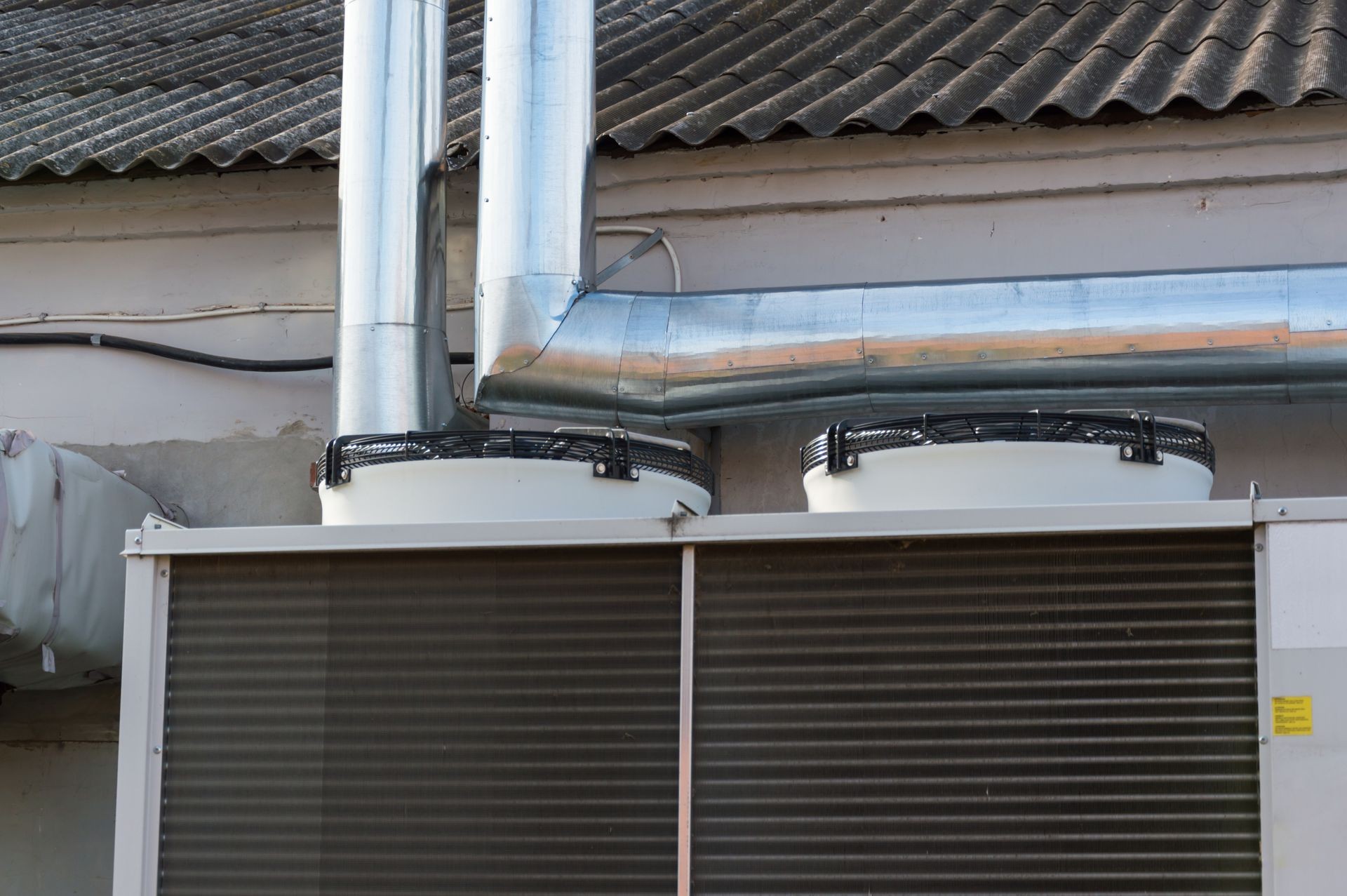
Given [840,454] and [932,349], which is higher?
[932,349]

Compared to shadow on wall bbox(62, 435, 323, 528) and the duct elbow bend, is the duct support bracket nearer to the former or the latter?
the duct elbow bend

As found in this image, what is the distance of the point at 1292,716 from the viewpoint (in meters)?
2.61

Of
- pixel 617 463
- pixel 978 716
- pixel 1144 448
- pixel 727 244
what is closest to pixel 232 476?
pixel 727 244

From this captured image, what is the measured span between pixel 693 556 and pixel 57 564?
1.83 metres

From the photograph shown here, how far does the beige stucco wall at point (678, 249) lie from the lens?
405 cm

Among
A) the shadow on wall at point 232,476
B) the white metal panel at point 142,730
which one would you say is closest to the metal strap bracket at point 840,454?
the white metal panel at point 142,730

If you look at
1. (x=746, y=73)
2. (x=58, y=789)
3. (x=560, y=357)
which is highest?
(x=746, y=73)

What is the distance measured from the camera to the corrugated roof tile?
4.17 meters

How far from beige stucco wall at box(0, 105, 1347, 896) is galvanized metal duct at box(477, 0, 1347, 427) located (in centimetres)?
50

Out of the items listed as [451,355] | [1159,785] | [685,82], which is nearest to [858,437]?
[1159,785]

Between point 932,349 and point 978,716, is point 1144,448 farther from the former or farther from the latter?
point 932,349

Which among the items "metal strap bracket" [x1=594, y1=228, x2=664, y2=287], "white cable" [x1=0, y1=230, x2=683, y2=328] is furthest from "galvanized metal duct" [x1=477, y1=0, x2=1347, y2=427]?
"white cable" [x1=0, y1=230, x2=683, y2=328]

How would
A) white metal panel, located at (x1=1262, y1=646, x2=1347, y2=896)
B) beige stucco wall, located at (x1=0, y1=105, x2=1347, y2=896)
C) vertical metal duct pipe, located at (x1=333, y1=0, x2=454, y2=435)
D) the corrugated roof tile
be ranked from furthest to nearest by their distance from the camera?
1. the corrugated roof tile
2. beige stucco wall, located at (x1=0, y1=105, x2=1347, y2=896)
3. vertical metal duct pipe, located at (x1=333, y1=0, x2=454, y2=435)
4. white metal panel, located at (x1=1262, y1=646, x2=1347, y2=896)

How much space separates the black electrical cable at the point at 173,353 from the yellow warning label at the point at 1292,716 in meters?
2.44
